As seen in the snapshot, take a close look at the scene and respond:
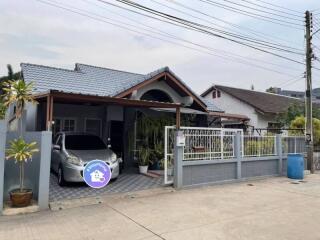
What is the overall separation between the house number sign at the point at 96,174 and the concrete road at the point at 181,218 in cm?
88

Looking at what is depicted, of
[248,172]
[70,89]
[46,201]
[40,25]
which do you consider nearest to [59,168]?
[46,201]

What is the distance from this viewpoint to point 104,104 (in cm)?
1159

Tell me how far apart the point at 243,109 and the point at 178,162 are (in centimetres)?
1522

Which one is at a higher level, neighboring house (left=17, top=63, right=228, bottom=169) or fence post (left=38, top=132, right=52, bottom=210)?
neighboring house (left=17, top=63, right=228, bottom=169)

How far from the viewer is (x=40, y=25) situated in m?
11.0

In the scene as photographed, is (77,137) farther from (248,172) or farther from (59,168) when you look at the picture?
(248,172)

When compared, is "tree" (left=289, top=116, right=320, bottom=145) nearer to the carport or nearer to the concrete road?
the concrete road

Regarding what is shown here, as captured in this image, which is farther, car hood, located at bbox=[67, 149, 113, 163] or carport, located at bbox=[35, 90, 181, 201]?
car hood, located at bbox=[67, 149, 113, 163]

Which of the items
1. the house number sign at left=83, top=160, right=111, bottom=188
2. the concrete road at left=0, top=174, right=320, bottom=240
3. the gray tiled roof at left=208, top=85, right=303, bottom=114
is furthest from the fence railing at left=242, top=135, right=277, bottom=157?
the gray tiled roof at left=208, top=85, right=303, bottom=114

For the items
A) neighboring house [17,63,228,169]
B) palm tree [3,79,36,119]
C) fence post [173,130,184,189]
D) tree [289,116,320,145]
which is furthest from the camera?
tree [289,116,320,145]

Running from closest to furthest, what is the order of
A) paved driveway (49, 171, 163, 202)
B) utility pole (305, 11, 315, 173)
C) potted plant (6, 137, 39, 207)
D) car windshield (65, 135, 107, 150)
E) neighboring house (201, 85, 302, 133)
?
1. potted plant (6, 137, 39, 207)
2. paved driveway (49, 171, 163, 202)
3. car windshield (65, 135, 107, 150)
4. utility pole (305, 11, 315, 173)
5. neighboring house (201, 85, 302, 133)

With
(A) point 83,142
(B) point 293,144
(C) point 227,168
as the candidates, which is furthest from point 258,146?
(A) point 83,142

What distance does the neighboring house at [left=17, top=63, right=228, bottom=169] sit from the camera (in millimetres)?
11570

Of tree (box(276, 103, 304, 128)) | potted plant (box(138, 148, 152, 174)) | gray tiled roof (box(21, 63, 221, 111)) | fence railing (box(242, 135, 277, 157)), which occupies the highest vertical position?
gray tiled roof (box(21, 63, 221, 111))
